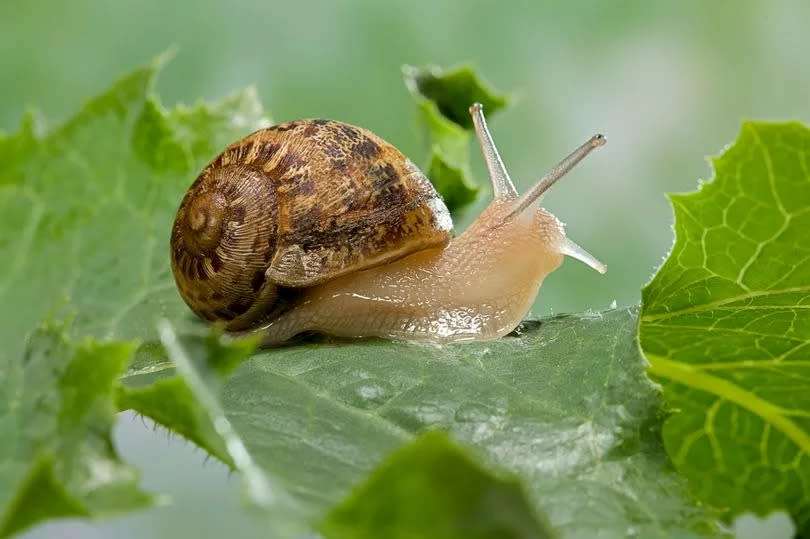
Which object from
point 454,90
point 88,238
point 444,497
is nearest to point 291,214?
point 88,238

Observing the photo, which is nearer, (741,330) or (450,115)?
(741,330)

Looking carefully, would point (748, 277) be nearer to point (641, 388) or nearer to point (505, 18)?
point (641, 388)

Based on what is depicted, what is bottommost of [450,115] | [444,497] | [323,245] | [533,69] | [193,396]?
[444,497]

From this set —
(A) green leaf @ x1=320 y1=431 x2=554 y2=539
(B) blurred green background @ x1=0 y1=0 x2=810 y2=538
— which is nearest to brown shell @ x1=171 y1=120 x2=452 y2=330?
(A) green leaf @ x1=320 y1=431 x2=554 y2=539

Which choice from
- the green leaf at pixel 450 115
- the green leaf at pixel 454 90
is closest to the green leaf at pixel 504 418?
the green leaf at pixel 450 115

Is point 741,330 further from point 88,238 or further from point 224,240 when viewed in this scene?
point 88,238

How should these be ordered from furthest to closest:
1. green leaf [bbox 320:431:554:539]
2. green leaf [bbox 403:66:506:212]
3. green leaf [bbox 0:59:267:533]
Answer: green leaf [bbox 403:66:506:212], green leaf [bbox 0:59:267:533], green leaf [bbox 320:431:554:539]

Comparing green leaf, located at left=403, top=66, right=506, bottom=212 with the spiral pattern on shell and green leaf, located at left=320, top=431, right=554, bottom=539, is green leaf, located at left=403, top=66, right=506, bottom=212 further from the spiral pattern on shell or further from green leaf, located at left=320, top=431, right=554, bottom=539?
green leaf, located at left=320, top=431, right=554, bottom=539
